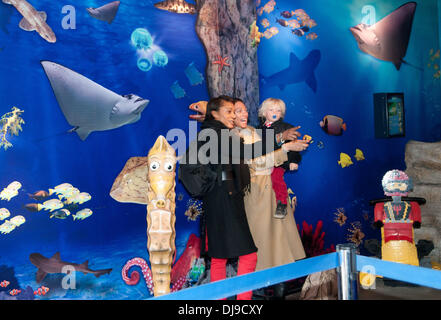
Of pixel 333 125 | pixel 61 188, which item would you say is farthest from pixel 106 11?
pixel 333 125

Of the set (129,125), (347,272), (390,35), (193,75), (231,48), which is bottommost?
(347,272)

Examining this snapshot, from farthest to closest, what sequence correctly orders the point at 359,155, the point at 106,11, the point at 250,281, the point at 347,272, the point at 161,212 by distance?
the point at 359,155 → the point at 106,11 → the point at 161,212 → the point at 347,272 → the point at 250,281

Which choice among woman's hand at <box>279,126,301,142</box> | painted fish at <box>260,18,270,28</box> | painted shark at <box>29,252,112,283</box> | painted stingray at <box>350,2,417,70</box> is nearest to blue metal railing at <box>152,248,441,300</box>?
woman's hand at <box>279,126,301,142</box>

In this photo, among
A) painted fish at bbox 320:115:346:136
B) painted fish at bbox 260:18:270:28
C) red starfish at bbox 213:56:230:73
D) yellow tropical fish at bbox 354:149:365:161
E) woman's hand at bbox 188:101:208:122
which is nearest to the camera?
woman's hand at bbox 188:101:208:122

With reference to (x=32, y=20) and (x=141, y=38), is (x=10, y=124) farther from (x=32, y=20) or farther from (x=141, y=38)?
(x=141, y=38)

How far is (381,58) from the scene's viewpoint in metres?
5.01

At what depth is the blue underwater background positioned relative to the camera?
2.99 m

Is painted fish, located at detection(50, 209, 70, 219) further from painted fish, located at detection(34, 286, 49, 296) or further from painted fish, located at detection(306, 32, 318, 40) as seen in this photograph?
painted fish, located at detection(306, 32, 318, 40)

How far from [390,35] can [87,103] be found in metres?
3.67

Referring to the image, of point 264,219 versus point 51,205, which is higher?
point 51,205

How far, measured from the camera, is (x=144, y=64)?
345 cm

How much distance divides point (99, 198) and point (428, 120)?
13.7ft

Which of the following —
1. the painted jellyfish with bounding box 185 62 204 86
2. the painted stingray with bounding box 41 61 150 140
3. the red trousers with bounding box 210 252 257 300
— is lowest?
the red trousers with bounding box 210 252 257 300

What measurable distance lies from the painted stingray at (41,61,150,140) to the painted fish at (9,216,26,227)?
27.7 inches
